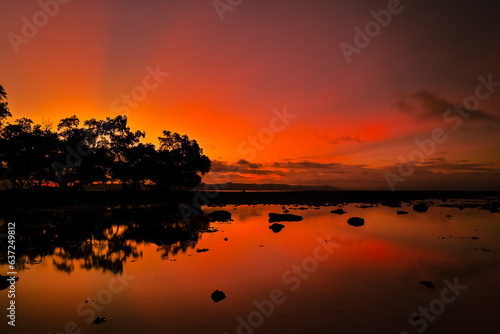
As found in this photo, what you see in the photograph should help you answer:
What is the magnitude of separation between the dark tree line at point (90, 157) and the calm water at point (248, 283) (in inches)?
1426

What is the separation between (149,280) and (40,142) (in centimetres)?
5377

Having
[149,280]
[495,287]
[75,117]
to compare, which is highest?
[75,117]

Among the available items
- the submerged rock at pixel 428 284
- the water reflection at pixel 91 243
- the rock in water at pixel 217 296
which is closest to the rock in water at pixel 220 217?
the water reflection at pixel 91 243

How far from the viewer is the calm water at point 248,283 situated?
923cm

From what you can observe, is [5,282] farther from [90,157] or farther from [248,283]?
[90,157]

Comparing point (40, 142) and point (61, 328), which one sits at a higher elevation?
point (40, 142)

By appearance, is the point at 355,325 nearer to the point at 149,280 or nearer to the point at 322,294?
the point at 322,294

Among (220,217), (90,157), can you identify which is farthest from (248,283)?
(90,157)

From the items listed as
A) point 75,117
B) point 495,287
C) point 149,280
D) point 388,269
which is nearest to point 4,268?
point 149,280

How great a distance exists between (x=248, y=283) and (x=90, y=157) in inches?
2246

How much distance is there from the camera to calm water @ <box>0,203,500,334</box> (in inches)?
364

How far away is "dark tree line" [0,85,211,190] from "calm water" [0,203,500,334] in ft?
119

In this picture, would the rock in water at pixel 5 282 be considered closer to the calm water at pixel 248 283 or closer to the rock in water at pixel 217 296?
the calm water at pixel 248 283

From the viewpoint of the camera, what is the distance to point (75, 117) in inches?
2350
